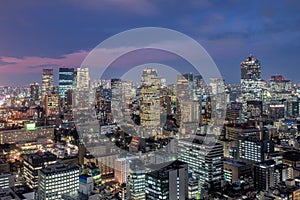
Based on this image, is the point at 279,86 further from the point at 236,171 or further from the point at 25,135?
the point at 25,135

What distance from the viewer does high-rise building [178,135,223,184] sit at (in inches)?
208

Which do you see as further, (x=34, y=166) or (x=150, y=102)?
(x=150, y=102)

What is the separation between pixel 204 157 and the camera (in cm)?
542

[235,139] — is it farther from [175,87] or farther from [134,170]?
[134,170]

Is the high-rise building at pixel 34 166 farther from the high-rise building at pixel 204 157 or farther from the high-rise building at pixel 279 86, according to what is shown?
the high-rise building at pixel 279 86

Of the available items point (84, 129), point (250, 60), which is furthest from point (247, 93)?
point (84, 129)

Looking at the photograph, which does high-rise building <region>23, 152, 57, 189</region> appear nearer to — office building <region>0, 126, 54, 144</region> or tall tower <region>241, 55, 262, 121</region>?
office building <region>0, 126, 54, 144</region>

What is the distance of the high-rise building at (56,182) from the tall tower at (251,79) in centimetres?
1320

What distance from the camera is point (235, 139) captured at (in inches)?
314

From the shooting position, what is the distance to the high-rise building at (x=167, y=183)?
3.86 metres

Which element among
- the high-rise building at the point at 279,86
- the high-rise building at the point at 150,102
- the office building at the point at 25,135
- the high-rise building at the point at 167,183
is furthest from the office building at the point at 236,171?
the high-rise building at the point at 279,86

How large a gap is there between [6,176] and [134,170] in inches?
85.8

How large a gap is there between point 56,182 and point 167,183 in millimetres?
1806

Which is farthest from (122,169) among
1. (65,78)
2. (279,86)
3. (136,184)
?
(279,86)
